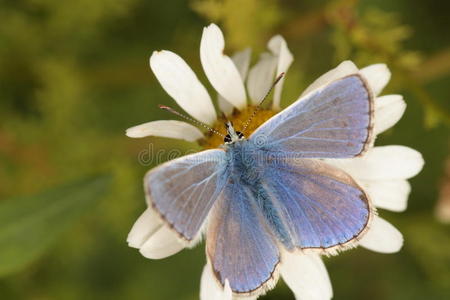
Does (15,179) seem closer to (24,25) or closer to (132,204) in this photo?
(132,204)

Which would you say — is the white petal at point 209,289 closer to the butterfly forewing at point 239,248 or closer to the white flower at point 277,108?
the white flower at point 277,108

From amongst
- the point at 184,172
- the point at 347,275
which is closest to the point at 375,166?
the point at 184,172

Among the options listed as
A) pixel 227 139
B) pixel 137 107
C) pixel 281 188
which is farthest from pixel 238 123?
pixel 137 107

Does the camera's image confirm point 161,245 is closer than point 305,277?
Yes

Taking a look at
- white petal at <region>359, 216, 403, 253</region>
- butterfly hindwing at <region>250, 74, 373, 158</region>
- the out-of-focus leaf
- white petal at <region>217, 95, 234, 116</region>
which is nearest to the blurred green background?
the out-of-focus leaf

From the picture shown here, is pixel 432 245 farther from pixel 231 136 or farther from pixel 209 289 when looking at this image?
pixel 231 136

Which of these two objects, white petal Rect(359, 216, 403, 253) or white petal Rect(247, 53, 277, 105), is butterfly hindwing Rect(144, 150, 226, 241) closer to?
white petal Rect(247, 53, 277, 105)

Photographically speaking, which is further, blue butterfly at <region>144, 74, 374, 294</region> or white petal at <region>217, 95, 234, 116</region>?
white petal at <region>217, 95, 234, 116</region>
